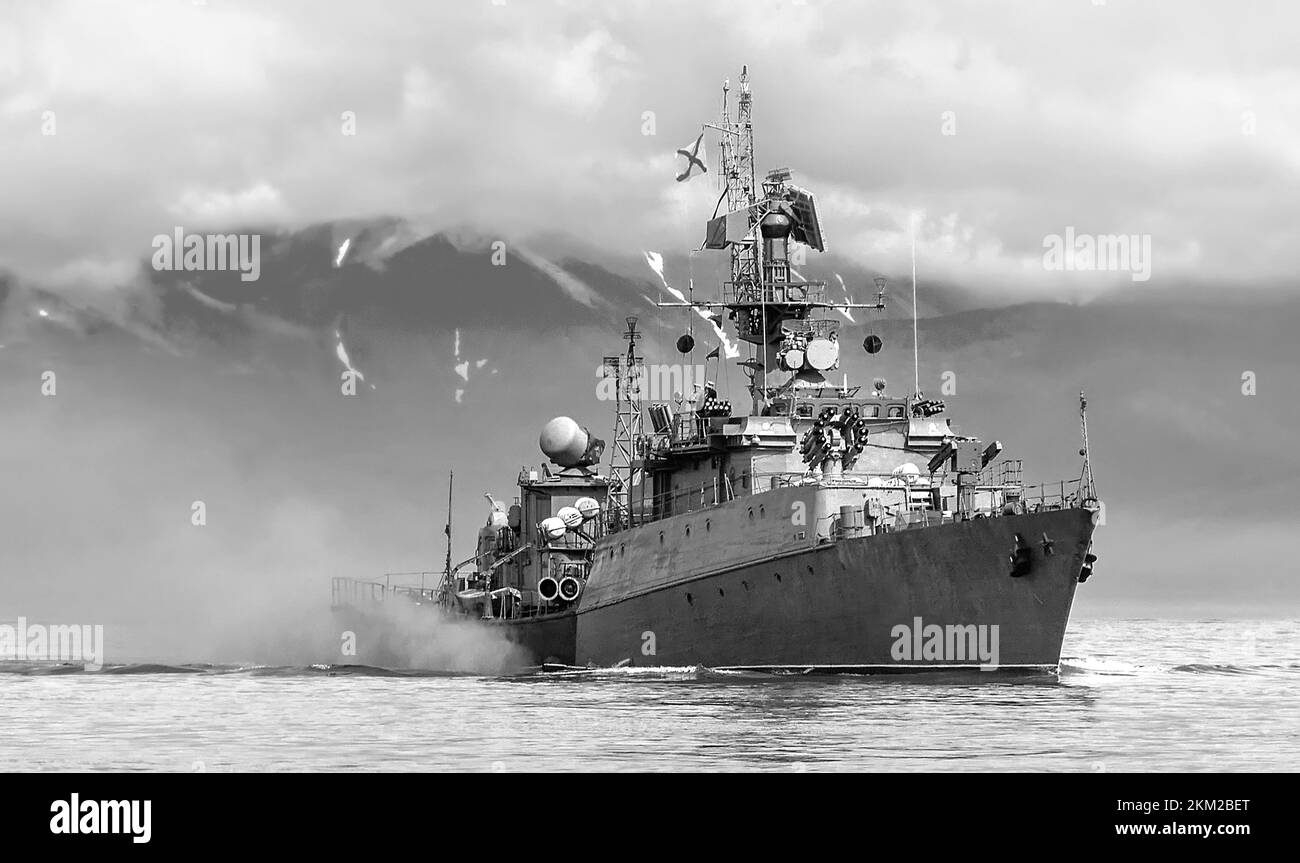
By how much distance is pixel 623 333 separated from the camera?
63156mm

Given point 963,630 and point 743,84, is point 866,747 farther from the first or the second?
point 743,84

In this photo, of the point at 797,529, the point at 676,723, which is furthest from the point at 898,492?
the point at 676,723

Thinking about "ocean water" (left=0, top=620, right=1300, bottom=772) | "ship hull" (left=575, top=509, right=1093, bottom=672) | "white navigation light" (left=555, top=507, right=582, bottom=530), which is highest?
"white navigation light" (left=555, top=507, right=582, bottom=530)

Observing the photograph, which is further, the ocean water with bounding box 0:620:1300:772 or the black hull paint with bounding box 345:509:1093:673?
the black hull paint with bounding box 345:509:1093:673

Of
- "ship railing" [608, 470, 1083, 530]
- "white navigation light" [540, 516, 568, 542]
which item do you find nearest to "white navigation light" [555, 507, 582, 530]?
"white navigation light" [540, 516, 568, 542]

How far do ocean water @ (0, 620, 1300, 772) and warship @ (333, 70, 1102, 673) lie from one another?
1.09 meters

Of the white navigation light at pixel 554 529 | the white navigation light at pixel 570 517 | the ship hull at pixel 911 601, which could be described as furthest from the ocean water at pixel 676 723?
the white navigation light at pixel 570 517

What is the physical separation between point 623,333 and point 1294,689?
95.2 feet

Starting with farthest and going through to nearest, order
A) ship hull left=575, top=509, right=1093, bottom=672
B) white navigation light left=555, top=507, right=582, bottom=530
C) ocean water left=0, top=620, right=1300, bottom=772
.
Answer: white navigation light left=555, top=507, right=582, bottom=530 < ship hull left=575, top=509, right=1093, bottom=672 < ocean water left=0, top=620, right=1300, bottom=772

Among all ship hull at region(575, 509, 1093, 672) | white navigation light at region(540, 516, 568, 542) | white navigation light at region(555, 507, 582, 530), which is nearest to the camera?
ship hull at region(575, 509, 1093, 672)

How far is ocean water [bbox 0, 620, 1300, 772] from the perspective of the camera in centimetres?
2595

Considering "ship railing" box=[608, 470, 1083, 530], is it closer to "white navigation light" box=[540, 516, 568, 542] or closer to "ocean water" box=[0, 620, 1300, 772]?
"ocean water" box=[0, 620, 1300, 772]
